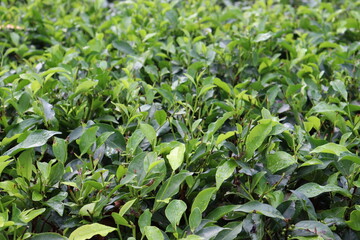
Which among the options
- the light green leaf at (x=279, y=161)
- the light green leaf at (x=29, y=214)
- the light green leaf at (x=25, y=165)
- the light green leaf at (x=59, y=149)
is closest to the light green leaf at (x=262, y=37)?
the light green leaf at (x=279, y=161)

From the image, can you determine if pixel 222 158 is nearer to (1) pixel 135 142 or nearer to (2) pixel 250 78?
(1) pixel 135 142

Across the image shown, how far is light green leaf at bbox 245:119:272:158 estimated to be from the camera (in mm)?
1625

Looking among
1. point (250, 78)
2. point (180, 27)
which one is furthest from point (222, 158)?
point (180, 27)

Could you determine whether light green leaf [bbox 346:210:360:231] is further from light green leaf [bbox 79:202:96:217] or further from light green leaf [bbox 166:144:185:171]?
light green leaf [bbox 79:202:96:217]

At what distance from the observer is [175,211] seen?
1.45m

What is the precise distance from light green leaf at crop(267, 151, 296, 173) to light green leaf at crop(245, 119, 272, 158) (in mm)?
85

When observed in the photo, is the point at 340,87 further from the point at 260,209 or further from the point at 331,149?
the point at 260,209

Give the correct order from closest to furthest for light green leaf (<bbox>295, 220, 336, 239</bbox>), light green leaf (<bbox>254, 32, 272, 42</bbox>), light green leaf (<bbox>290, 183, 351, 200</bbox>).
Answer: light green leaf (<bbox>295, 220, 336, 239</bbox>) → light green leaf (<bbox>290, 183, 351, 200</bbox>) → light green leaf (<bbox>254, 32, 272, 42</bbox>)

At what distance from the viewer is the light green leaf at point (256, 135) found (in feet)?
5.33

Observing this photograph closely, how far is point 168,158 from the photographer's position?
1537 mm

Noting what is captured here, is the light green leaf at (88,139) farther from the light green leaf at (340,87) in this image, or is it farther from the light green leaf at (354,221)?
the light green leaf at (340,87)

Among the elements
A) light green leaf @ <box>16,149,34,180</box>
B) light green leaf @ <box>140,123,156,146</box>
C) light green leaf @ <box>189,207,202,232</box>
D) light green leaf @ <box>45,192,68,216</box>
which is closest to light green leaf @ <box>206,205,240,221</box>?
light green leaf @ <box>189,207,202,232</box>

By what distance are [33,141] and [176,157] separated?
515 mm

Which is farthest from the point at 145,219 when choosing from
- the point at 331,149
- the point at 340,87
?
the point at 340,87
